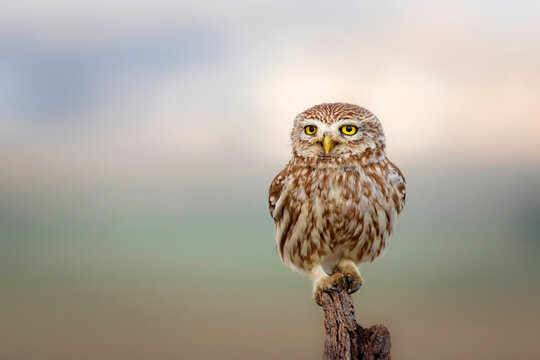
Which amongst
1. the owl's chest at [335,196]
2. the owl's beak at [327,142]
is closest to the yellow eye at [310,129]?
the owl's beak at [327,142]

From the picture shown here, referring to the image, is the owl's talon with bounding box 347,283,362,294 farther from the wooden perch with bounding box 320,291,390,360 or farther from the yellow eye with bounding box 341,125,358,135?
the yellow eye with bounding box 341,125,358,135

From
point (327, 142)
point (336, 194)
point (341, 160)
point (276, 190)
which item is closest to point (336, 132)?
point (327, 142)

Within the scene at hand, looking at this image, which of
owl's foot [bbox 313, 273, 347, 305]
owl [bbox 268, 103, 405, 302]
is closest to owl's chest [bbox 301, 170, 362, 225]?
owl [bbox 268, 103, 405, 302]

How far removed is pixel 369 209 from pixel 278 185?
0.62 metres

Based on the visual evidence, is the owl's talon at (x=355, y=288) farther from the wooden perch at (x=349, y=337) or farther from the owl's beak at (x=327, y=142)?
the owl's beak at (x=327, y=142)

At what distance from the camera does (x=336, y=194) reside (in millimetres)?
3898

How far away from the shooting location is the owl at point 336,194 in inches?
151

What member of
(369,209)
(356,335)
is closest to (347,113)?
(369,209)

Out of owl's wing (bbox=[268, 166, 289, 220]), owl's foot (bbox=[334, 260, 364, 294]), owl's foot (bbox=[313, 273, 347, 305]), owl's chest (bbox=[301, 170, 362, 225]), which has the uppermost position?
owl's wing (bbox=[268, 166, 289, 220])

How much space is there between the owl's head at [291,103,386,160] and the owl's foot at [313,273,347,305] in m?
0.80

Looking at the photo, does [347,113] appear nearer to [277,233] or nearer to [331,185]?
[331,185]

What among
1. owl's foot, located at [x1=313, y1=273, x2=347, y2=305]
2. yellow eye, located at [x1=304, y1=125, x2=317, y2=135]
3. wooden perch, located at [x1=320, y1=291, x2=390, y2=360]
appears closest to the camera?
wooden perch, located at [x1=320, y1=291, x2=390, y2=360]

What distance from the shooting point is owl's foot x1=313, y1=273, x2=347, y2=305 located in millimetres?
4029

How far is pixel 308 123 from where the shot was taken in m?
3.84
